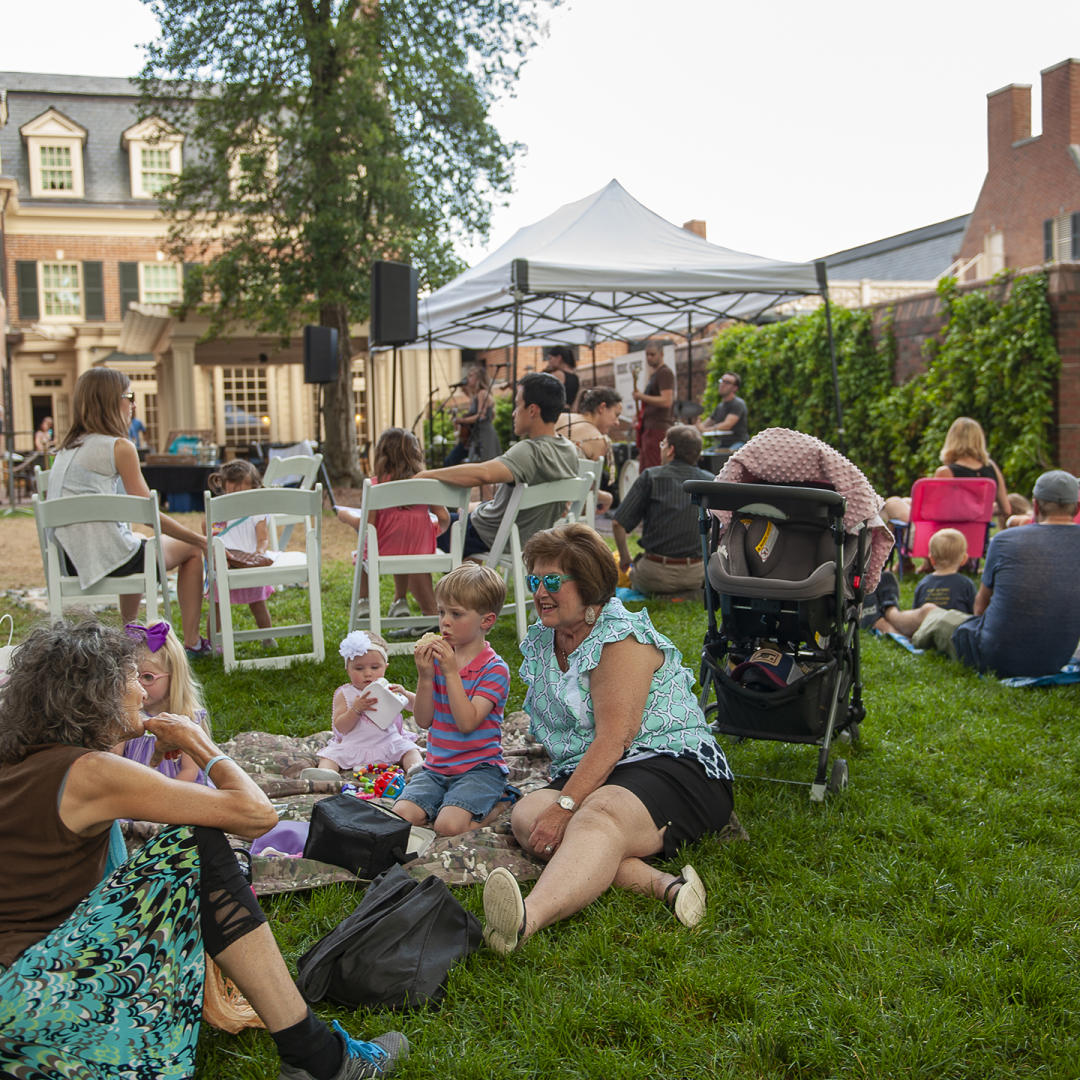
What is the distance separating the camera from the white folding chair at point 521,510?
605 centimetres

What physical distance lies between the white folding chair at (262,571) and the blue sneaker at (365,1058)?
3.46 meters

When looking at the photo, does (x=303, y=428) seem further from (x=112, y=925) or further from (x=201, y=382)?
(x=112, y=925)

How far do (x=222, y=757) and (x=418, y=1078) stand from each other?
0.77m

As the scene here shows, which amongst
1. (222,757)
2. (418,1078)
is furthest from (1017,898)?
(222,757)

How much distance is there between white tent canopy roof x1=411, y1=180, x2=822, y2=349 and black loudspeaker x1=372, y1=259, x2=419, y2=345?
1.04 ft

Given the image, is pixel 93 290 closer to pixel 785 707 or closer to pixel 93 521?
pixel 93 521

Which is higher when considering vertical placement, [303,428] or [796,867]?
[303,428]

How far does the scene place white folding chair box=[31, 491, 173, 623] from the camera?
519 cm

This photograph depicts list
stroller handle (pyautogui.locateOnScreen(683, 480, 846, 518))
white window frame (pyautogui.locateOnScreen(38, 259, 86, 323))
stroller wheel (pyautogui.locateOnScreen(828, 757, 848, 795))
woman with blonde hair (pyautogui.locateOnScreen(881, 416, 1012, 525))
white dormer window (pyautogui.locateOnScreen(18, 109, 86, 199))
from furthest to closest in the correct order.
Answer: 1. white dormer window (pyautogui.locateOnScreen(18, 109, 86, 199))
2. white window frame (pyautogui.locateOnScreen(38, 259, 86, 323))
3. woman with blonde hair (pyautogui.locateOnScreen(881, 416, 1012, 525))
4. stroller wheel (pyautogui.locateOnScreen(828, 757, 848, 795))
5. stroller handle (pyautogui.locateOnScreen(683, 480, 846, 518))

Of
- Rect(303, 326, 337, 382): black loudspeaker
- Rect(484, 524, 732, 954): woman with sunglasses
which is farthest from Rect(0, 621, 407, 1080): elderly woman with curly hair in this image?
Rect(303, 326, 337, 382): black loudspeaker

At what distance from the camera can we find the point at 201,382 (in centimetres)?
2684

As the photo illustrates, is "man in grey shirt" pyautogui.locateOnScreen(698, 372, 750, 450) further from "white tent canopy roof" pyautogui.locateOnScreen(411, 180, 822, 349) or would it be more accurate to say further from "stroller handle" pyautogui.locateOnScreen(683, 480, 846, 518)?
"stroller handle" pyautogui.locateOnScreen(683, 480, 846, 518)

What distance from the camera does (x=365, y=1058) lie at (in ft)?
7.24

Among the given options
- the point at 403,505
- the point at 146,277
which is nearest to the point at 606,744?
Result: the point at 403,505
